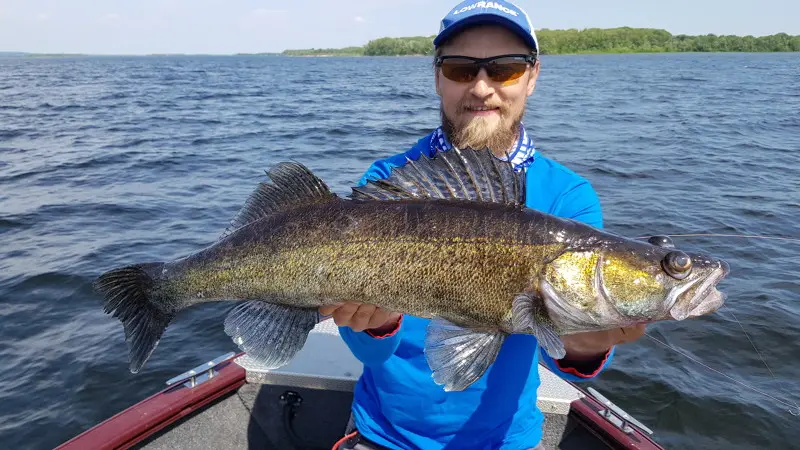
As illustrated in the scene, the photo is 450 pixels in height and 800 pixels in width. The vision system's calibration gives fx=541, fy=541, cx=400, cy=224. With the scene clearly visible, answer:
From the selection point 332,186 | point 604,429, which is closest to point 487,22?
point 604,429

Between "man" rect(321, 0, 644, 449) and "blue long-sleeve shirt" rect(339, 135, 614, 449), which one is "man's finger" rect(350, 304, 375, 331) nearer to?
"man" rect(321, 0, 644, 449)

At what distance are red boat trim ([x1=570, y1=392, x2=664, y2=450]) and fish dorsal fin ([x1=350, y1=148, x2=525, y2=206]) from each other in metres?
2.49

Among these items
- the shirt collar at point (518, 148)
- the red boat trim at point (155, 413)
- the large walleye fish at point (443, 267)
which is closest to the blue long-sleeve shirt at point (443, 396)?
the shirt collar at point (518, 148)

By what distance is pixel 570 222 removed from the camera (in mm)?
2709

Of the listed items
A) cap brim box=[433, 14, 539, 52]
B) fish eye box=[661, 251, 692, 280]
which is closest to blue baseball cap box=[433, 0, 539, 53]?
cap brim box=[433, 14, 539, 52]

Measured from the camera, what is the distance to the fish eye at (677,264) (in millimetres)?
2428

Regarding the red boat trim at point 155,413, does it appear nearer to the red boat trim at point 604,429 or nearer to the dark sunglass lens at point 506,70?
the red boat trim at point 604,429

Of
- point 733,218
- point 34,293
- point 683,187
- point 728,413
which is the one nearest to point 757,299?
point 728,413

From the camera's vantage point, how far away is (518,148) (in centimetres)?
369

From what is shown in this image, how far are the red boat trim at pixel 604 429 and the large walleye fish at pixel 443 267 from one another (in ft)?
6.71

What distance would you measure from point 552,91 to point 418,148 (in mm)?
38238

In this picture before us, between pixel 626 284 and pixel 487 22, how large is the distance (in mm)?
2066

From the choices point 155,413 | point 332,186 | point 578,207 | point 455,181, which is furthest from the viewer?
point 332,186

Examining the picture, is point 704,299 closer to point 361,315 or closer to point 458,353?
point 458,353
